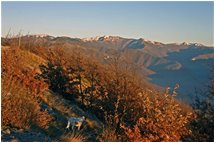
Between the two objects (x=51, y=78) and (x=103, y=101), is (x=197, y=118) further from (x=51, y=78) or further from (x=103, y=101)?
(x=51, y=78)

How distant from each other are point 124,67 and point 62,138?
6.04 m

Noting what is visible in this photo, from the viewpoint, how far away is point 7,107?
9922 mm

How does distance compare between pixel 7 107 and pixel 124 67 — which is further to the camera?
pixel 124 67

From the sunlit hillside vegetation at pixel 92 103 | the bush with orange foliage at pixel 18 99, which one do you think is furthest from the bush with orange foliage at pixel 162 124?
the bush with orange foliage at pixel 18 99

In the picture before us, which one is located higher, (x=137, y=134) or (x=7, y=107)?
(x=7, y=107)

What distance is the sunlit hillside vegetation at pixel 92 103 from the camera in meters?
10.1

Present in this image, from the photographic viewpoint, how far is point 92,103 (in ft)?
58.1

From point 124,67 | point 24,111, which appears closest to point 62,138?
point 24,111

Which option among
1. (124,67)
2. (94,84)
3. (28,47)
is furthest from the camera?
(28,47)

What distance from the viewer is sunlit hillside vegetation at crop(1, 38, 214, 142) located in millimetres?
10109

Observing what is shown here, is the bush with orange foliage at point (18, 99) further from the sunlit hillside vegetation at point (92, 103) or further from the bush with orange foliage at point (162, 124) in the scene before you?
the bush with orange foliage at point (162, 124)

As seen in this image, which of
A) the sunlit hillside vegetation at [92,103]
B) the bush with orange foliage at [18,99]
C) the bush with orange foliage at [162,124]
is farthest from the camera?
the bush with orange foliage at [162,124]

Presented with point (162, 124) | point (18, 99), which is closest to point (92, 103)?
point (18, 99)

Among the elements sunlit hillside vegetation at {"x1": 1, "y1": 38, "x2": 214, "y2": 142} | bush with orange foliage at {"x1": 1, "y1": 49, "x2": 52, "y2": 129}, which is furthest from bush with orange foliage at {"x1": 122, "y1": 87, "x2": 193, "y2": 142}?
bush with orange foliage at {"x1": 1, "y1": 49, "x2": 52, "y2": 129}
